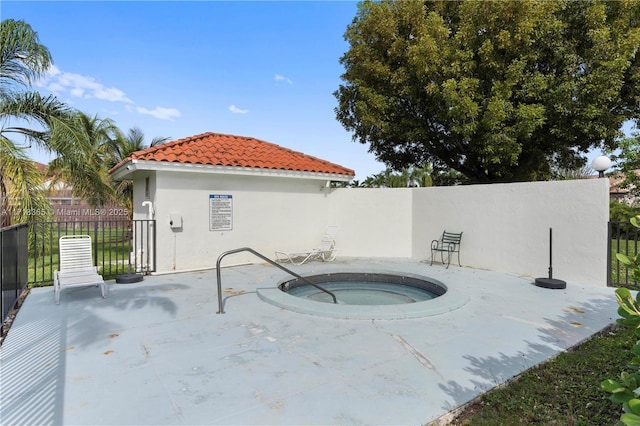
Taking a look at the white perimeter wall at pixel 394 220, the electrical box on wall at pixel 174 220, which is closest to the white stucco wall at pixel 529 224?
the white perimeter wall at pixel 394 220

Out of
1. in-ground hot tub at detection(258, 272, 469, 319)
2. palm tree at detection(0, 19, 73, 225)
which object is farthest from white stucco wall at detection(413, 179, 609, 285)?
palm tree at detection(0, 19, 73, 225)

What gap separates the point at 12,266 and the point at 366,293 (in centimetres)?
808

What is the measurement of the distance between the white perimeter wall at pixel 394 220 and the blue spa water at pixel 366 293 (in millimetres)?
3107

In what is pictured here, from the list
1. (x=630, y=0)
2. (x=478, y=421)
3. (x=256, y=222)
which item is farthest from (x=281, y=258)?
(x=630, y=0)

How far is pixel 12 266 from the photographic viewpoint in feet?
21.3

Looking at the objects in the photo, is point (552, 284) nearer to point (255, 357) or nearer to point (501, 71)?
point (255, 357)

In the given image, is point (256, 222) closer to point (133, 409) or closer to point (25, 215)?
point (25, 215)

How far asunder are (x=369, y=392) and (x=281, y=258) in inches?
375

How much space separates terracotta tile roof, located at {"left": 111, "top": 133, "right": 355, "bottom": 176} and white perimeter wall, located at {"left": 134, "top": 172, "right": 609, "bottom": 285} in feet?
1.89

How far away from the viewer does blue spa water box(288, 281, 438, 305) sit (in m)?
9.32

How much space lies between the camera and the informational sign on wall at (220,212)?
11211 millimetres

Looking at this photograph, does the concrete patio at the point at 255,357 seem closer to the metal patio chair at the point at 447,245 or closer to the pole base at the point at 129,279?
the pole base at the point at 129,279

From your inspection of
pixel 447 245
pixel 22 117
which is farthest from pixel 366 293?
pixel 22 117

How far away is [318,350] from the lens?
485 cm
